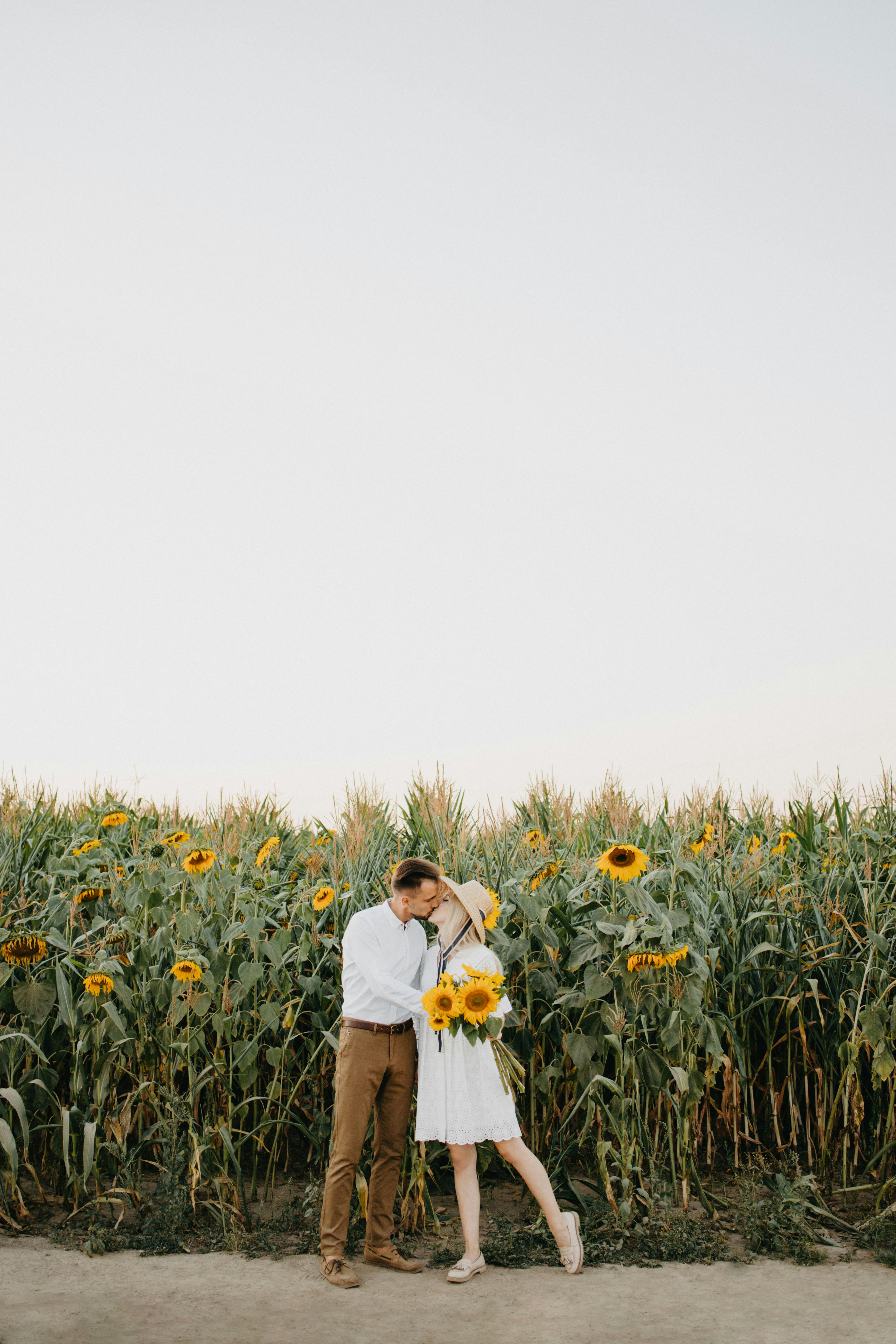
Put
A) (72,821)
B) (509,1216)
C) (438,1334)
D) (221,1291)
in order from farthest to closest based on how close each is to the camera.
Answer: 1. (72,821)
2. (509,1216)
3. (221,1291)
4. (438,1334)

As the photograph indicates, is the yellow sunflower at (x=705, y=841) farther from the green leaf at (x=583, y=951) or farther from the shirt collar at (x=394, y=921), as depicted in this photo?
the shirt collar at (x=394, y=921)

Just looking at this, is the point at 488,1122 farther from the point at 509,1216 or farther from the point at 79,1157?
the point at 79,1157

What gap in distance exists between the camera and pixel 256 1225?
4383 millimetres

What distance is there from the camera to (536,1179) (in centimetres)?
391

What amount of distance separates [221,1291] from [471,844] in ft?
8.89

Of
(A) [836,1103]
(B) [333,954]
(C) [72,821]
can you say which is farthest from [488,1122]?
(C) [72,821]

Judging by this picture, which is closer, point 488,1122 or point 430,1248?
point 488,1122

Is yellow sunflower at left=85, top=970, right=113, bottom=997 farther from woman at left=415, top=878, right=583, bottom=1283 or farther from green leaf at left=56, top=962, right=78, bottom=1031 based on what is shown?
woman at left=415, top=878, right=583, bottom=1283

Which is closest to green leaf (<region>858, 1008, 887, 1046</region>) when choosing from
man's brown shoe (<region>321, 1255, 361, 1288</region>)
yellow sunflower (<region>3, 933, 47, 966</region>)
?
man's brown shoe (<region>321, 1255, 361, 1288</region>)

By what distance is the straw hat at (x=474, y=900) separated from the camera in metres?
4.03

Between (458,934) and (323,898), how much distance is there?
93 cm

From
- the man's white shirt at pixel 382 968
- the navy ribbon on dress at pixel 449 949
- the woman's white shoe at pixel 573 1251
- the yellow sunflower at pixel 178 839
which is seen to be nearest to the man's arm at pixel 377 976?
the man's white shirt at pixel 382 968

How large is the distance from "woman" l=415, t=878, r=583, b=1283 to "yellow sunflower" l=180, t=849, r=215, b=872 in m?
1.64

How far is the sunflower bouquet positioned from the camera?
382 centimetres
